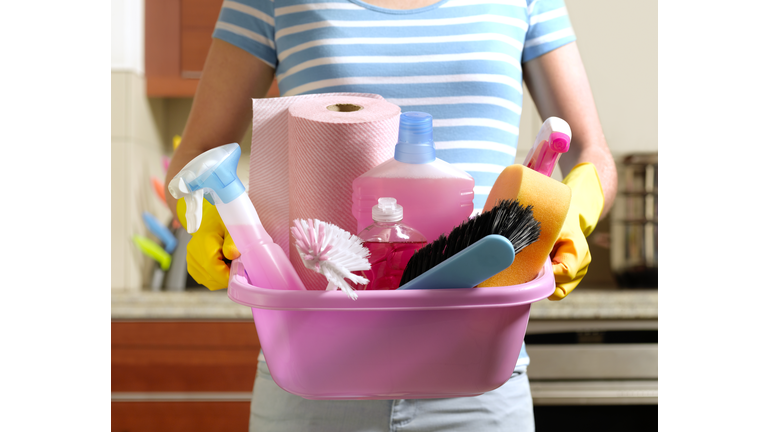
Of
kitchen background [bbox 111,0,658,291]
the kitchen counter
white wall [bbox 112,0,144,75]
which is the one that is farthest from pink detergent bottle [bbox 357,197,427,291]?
white wall [bbox 112,0,144,75]

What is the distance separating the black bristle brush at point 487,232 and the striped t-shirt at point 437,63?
0.20 meters

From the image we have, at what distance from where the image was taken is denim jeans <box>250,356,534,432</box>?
0.49m

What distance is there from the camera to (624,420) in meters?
1.31

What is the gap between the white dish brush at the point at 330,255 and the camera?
0.89 ft

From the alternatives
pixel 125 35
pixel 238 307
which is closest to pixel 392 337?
pixel 238 307

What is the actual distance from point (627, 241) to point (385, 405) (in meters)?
1.36

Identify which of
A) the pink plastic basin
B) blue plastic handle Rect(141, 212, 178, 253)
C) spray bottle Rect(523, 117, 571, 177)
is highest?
spray bottle Rect(523, 117, 571, 177)

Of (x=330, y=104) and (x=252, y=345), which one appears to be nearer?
(x=330, y=104)

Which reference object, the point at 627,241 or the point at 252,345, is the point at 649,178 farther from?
the point at 252,345

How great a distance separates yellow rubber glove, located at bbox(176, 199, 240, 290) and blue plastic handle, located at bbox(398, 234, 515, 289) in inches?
5.5

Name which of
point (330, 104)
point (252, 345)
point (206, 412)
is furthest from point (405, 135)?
point (206, 412)

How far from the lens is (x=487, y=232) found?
0.91 feet

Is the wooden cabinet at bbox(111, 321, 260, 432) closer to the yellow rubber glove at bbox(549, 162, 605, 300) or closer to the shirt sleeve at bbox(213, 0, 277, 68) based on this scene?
the shirt sleeve at bbox(213, 0, 277, 68)

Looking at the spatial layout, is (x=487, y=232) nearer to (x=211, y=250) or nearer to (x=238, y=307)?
(x=211, y=250)
